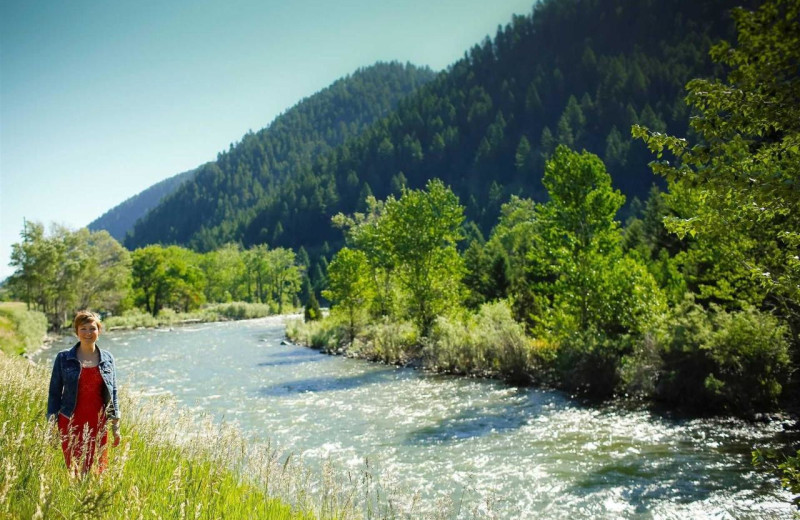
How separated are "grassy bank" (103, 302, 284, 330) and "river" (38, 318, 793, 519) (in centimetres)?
4269

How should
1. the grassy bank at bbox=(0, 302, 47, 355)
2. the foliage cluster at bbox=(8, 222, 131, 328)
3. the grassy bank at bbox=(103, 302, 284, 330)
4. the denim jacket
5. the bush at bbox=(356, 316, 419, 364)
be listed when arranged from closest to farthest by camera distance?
the denim jacket
the bush at bbox=(356, 316, 419, 364)
the grassy bank at bbox=(0, 302, 47, 355)
the foliage cluster at bbox=(8, 222, 131, 328)
the grassy bank at bbox=(103, 302, 284, 330)

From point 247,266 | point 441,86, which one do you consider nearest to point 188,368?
point 247,266

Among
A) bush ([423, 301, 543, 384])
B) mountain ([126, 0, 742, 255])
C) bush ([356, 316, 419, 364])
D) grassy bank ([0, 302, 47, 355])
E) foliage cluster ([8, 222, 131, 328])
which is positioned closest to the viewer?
bush ([423, 301, 543, 384])

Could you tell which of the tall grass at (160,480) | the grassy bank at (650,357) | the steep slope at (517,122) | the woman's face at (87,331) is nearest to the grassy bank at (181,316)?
the grassy bank at (650,357)

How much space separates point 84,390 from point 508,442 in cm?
953

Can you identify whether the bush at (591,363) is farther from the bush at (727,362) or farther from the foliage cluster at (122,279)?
the foliage cluster at (122,279)

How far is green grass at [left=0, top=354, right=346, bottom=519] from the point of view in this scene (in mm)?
3965

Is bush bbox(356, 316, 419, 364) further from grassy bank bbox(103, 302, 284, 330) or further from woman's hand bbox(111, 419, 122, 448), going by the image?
grassy bank bbox(103, 302, 284, 330)

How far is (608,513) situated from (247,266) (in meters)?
102

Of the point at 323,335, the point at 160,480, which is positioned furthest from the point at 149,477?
the point at 323,335

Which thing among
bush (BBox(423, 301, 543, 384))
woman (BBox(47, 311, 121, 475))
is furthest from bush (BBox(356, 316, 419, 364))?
woman (BBox(47, 311, 121, 475))

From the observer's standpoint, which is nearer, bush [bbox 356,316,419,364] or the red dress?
the red dress

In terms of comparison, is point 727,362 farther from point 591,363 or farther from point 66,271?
point 66,271

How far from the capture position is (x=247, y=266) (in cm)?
10412
